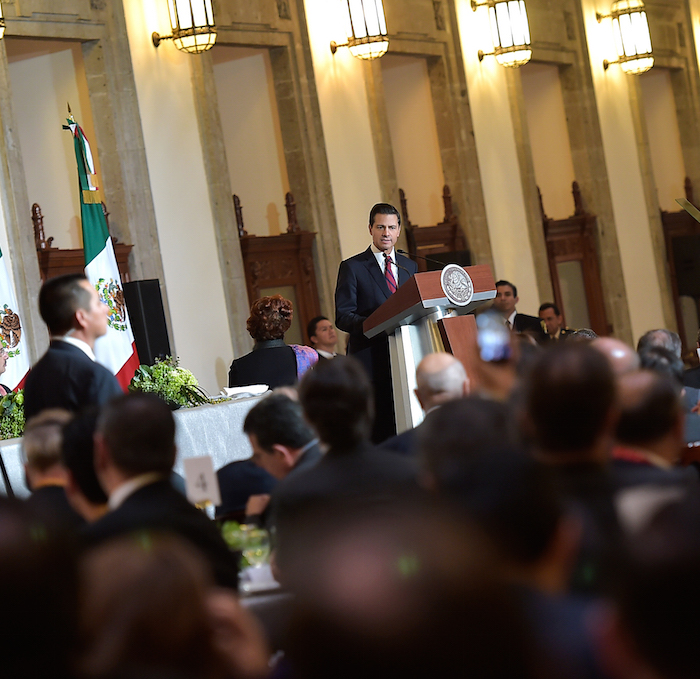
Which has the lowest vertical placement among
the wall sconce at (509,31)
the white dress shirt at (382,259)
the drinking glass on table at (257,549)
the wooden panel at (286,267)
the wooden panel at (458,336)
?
the drinking glass on table at (257,549)

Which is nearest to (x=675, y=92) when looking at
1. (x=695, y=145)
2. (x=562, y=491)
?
(x=695, y=145)

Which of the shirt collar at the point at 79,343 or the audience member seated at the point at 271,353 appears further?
the audience member seated at the point at 271,353

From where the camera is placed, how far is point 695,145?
16250mm

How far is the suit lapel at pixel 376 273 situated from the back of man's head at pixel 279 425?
2595 mm

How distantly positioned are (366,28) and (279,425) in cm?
848

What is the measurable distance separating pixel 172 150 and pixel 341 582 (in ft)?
30.5

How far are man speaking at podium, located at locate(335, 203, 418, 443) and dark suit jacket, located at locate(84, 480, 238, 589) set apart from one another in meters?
3.08

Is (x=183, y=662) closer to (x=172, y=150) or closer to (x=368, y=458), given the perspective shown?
(x=368, y=458)

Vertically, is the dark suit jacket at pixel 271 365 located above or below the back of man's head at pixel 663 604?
above

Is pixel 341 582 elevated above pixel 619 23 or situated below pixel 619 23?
below

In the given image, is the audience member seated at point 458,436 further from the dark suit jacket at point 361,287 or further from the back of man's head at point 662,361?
the dark suit jacket at point 361,287

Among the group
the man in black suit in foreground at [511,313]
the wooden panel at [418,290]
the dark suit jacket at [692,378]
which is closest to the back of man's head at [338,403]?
the wooden panel at [418,290]

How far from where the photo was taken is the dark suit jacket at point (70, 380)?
3.62 m

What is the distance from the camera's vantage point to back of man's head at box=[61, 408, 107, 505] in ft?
8.89
